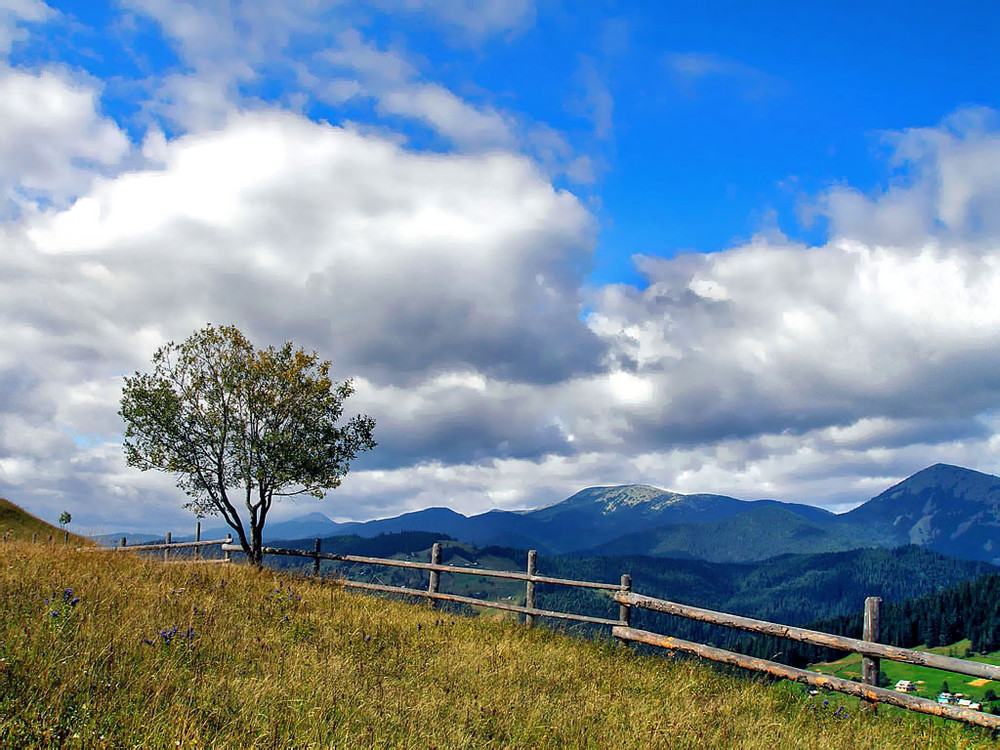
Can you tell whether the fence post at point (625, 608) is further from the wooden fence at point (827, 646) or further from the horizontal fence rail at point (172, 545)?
the horizontal fence rail at point (172, 545)

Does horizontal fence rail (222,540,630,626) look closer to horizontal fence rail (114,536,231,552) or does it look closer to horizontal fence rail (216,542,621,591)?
Answer: horizontal fence rail (216,542,621,591)

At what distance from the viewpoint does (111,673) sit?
19.6 feet

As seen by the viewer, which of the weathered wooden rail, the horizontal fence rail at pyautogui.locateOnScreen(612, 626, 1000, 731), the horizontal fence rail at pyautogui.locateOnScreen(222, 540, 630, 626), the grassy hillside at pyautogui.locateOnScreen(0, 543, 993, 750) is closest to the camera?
the grassy hillside at pyautogui.locateOnScreen(0, 543, 993, 750)

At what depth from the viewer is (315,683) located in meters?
6.75

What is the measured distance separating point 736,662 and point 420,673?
6.76m

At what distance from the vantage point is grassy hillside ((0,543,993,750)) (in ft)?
17.9

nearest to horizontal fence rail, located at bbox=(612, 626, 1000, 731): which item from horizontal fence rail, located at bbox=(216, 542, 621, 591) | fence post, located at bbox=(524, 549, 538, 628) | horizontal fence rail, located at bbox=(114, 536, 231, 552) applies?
horizontal fence rail, located at bbox=(216, 542, 621, 591)

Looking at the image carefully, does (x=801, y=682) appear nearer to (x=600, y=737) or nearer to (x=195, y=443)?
(x=600, y=737)

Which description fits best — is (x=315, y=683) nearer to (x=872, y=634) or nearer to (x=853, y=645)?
(x=853, y=645)

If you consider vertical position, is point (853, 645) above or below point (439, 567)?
above

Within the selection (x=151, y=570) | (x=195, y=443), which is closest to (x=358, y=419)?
(x=195, y=443)

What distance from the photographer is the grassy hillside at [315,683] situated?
546 centimetres

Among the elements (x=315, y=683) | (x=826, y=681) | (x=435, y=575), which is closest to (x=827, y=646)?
(x=826, y=681)

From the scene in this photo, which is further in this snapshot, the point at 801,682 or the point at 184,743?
the point at 801,682
